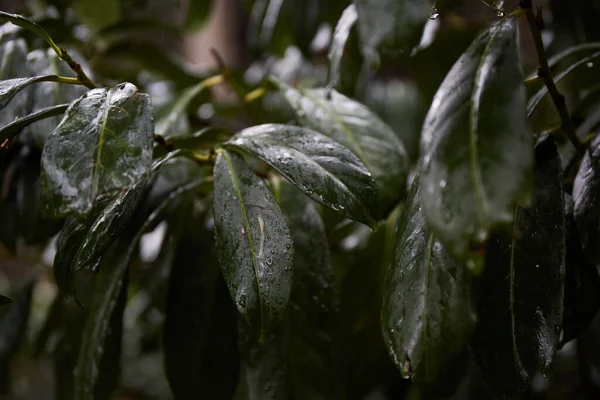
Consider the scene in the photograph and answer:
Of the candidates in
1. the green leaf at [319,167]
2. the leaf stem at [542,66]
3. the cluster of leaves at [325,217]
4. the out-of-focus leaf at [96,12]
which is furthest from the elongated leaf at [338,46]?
the out-of-focus leaf at [96,12]


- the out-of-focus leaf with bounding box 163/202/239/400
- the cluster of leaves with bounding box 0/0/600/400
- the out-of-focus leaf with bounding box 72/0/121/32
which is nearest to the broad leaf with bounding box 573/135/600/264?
the cluster of leaves with bounding box 0/0/600/400

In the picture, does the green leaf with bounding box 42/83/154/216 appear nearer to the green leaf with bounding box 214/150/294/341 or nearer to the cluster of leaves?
the cluster of leaves

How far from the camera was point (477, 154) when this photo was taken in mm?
381

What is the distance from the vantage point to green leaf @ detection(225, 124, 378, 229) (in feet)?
1.73

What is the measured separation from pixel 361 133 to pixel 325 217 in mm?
165

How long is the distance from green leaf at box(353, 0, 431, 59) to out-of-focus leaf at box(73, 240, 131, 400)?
0.39 metres

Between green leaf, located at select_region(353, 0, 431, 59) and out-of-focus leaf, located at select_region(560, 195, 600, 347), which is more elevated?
green leaf, located at select_region(353, 0, 431, 59)

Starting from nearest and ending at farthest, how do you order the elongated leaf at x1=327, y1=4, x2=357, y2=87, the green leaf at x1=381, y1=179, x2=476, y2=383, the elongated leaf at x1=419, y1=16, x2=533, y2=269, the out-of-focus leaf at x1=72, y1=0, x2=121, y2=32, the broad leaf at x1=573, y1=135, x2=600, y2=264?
the elongated leaf at x1=419, y1=16, x2=533, y2=269 → the green leaf at x1=381, y1=179, x2=476, y2=383 → the broad leaf at x1=573, y1=135, x2=600, y2=264 → the elongated leaf at x1=327, y1=4, x2=357, y2=87 → the out-of-focus leaf at x1=72, y1=0, x2=121, y2=32

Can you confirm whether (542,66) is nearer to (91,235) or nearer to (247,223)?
(247,223)

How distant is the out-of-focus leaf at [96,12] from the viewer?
1312mm

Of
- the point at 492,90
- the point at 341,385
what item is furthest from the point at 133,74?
the point at 492,90

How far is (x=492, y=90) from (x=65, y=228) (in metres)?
0.42

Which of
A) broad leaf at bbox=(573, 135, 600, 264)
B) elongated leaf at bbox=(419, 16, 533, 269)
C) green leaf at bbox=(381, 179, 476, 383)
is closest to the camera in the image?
elongated leaf at bbox=(419, 16, 533, 269)

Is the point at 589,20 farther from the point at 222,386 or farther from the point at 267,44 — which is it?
the point at 222,386
